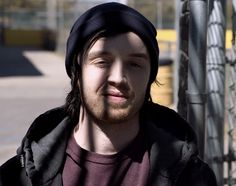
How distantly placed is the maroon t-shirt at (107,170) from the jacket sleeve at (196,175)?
104mm

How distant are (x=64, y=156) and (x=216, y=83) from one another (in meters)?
1.27

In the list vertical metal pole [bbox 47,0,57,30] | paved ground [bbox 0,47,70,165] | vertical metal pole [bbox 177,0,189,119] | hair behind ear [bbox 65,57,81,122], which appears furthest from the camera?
vertical metal pole [bbox 47,0,57,30]

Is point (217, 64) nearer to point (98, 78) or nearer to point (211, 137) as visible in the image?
point (211, 137)

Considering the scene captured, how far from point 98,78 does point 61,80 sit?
52.9ft

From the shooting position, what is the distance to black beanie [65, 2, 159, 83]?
1.54m

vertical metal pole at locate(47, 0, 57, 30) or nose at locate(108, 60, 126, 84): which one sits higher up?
vertical metal pole at locate(47, 0, 57, 30)

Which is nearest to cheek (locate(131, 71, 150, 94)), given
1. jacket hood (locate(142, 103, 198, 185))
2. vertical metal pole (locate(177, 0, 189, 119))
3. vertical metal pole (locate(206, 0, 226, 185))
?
jacket hood (locate(142, 103, 198, 185))

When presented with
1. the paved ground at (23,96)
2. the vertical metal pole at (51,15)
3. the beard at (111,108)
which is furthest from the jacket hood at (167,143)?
the vertical metal pole at (51,15)

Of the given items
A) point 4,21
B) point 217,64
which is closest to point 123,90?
point 217,64

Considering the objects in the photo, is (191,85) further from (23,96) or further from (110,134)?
(23,96)

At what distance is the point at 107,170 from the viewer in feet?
5.10

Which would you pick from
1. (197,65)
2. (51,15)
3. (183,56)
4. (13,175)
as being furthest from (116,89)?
→ (51,15)

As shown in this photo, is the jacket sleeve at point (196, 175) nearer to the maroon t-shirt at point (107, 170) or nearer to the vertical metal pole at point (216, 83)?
the maroon t-shirt at point (107, 170)

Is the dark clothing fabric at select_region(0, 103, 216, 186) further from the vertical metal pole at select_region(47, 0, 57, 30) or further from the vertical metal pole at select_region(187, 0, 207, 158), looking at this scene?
the vertical metal pole at select_region(47, 0, 57, 30)
